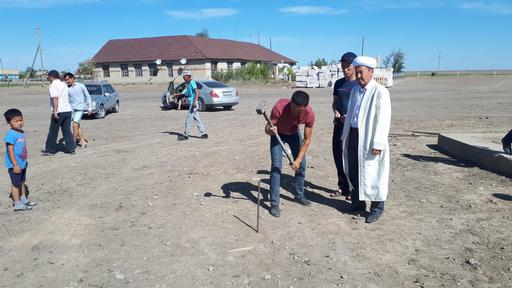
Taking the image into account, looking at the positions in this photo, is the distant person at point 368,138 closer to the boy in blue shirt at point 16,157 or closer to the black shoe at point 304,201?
the black shoe at point 304,201

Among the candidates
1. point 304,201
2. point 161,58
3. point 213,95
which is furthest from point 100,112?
point 161,58

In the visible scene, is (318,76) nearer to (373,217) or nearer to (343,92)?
(343,92)

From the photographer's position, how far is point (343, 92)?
18.4 feet

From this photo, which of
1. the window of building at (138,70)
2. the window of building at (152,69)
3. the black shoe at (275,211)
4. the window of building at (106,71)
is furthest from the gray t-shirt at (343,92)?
the window of building at (106,71)

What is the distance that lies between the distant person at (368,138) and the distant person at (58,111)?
6382 millimetres

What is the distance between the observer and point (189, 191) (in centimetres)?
638

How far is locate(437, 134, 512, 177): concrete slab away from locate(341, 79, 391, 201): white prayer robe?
2998 millimetres

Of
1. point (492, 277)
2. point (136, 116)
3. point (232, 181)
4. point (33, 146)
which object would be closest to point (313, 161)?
point (232, 181)

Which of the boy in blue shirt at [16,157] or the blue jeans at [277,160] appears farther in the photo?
the boy in blue shirt at [16,157]

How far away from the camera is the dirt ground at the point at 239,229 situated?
386 cm

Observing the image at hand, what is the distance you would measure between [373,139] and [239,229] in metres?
1.81

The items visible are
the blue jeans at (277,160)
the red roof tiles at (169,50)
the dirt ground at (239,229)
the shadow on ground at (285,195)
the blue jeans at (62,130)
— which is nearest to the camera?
the dirt ground at (239,229)

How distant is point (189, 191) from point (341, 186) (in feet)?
7.23

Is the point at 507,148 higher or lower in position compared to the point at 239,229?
higher
